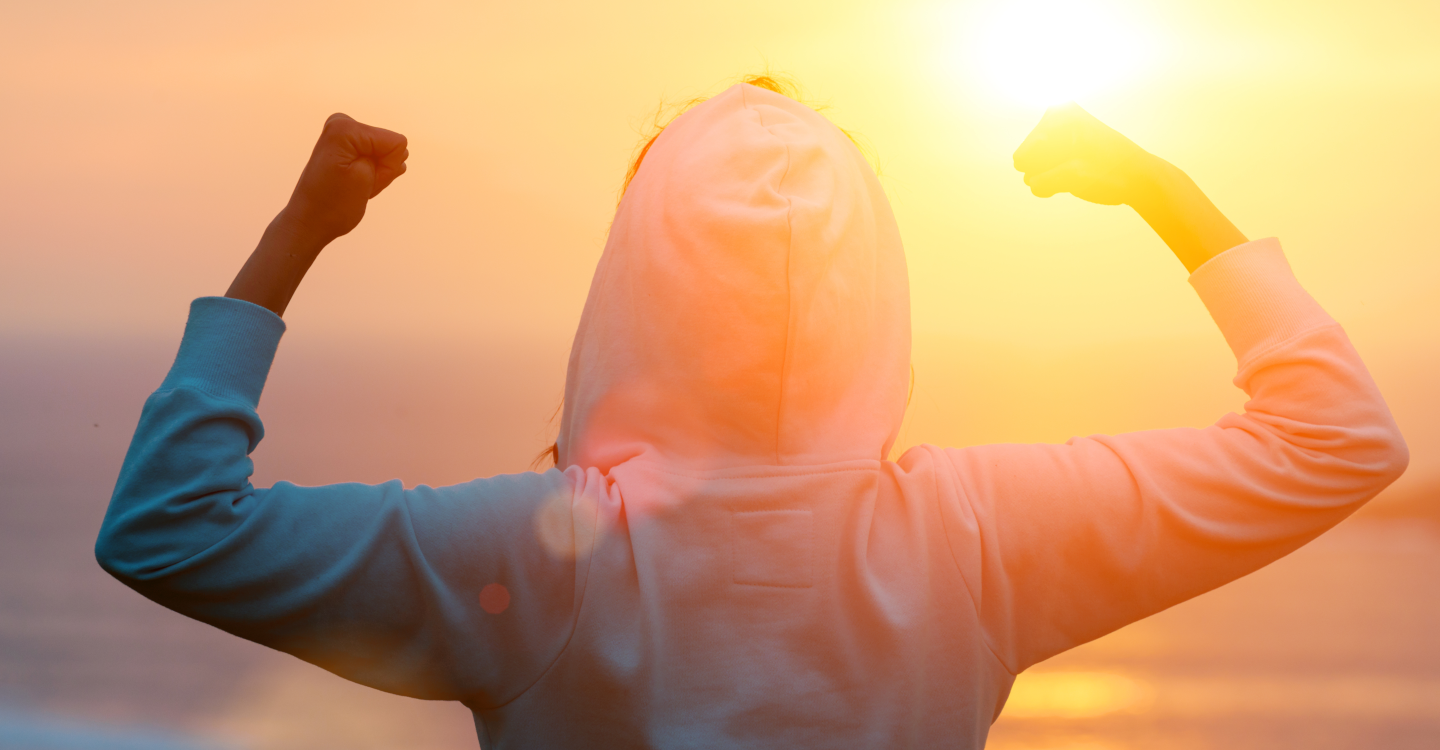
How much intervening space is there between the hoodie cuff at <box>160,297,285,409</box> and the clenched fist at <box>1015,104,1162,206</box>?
797mm

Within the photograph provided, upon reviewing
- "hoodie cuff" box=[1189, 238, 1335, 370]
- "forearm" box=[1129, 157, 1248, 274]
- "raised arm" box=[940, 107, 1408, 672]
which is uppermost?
"forearm" box=[1129, 157, 1248, 274]

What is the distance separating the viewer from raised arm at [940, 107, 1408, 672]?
0.77m

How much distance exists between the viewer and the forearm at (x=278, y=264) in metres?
0.72

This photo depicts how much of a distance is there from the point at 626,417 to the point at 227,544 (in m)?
0.35

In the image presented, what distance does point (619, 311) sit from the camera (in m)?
0.87

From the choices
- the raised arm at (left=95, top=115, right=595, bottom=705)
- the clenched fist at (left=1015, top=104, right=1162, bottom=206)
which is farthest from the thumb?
the raised arm at (left=95, top=115, right=595, bottom=705)

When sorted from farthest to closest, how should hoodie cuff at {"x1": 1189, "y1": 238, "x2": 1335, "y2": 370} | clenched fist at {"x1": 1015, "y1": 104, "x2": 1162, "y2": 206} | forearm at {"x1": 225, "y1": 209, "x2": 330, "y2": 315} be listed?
clenched fist at {"x1": 1015, "y1": 104, "x2": 1162, "y2": 206} < hoodie cuff at {"x1": 1189, "y1": 238, "x2": 1335, "y2": 370} < forearm at {"x1": 225, "y1": 209, "x2": 330, "y2": 315}

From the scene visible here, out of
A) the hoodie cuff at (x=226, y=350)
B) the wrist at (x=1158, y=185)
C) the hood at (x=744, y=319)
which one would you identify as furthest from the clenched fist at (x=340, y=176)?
the wrist at (x=1158, y=185)

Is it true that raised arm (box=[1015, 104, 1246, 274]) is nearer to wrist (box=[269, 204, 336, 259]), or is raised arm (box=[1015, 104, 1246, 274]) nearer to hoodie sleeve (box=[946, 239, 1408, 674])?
hoodie sleeve (box=[946, 239, 1408, 674])

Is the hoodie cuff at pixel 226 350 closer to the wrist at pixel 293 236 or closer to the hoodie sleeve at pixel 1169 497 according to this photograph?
the wrist at pixel 293 236

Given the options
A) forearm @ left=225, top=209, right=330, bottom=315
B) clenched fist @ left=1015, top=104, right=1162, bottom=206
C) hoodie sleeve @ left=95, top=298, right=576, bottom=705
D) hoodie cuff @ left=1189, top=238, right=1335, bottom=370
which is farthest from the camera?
clenched fist @ left=1015, top=104, right=1162, bottom=206

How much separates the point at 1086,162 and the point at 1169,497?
392 mm

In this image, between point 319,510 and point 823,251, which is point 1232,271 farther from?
point 319,510

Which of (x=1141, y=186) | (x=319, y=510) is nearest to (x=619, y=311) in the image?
(x=319, y=510)
